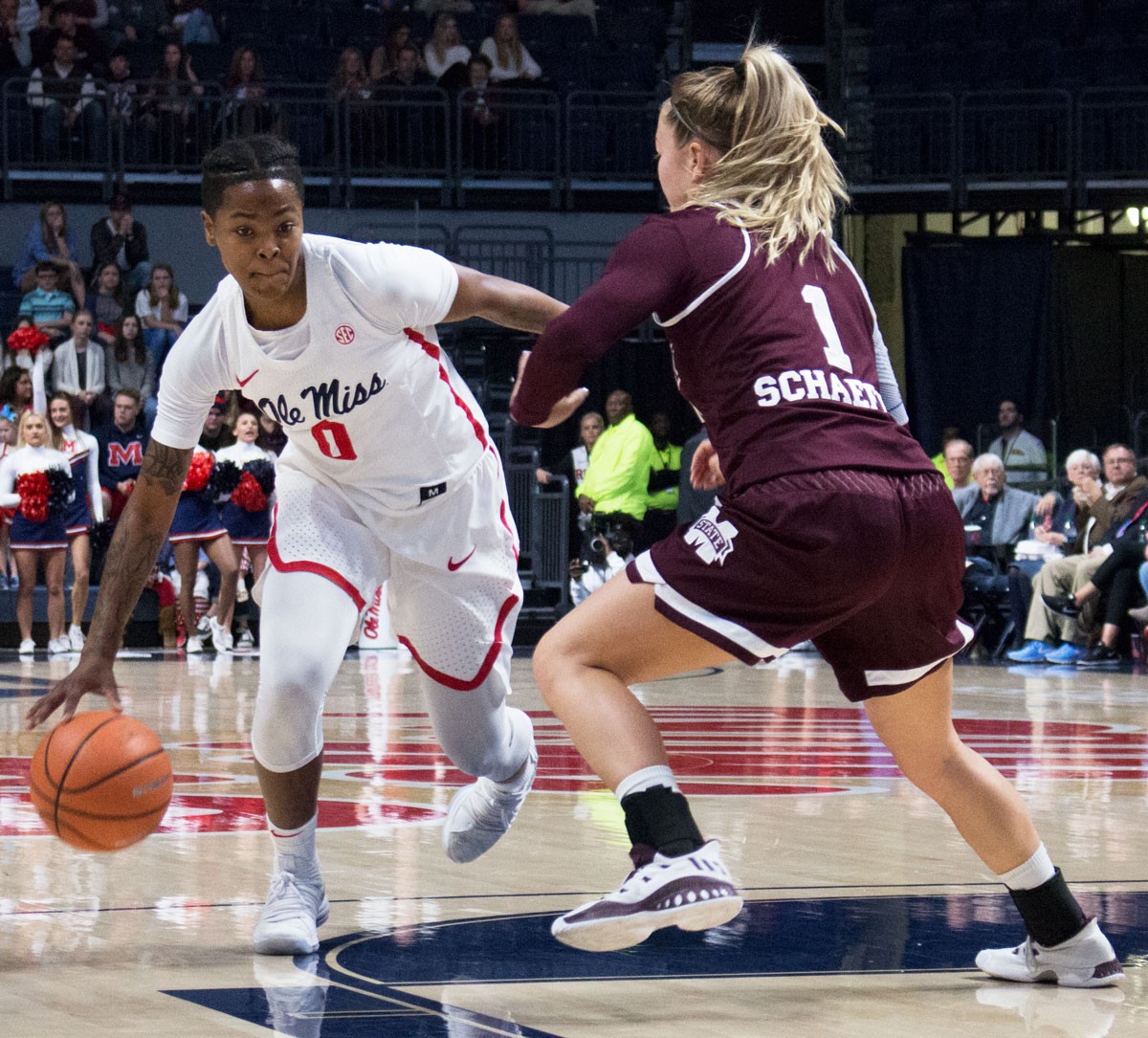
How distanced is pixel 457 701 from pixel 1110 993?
1.63 meters

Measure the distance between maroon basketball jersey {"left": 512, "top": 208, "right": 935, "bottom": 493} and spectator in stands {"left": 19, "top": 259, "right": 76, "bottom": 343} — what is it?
45.6 ft

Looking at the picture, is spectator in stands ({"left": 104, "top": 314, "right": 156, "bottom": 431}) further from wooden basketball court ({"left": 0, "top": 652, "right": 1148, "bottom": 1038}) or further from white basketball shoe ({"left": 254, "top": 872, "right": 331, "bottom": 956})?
white basketball shoe ({"left": 254, "top": 872, "right": 331, "bottom": 956})

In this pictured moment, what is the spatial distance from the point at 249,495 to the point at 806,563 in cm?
1196

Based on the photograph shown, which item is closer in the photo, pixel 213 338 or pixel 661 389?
pixel 213 338

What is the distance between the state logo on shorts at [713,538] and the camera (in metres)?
3.32

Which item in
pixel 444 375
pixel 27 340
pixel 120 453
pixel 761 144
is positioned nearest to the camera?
pixel 761 144

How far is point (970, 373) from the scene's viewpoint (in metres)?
18.8

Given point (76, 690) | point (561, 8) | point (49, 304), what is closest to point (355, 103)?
point (561, 8)

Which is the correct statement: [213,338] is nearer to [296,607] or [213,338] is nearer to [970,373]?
[296,607]

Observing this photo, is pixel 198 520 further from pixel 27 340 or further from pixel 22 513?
pixel 27 340

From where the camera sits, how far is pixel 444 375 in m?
4.51

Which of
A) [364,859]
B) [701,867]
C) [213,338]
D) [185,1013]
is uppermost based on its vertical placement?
[213,338]

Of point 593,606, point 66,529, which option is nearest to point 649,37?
point 66,529

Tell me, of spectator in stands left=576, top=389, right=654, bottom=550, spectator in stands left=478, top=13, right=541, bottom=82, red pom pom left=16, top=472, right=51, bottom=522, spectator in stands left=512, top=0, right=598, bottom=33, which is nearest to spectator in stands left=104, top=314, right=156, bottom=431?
red pom pom left=16, top=472, right=51, bottom=522
